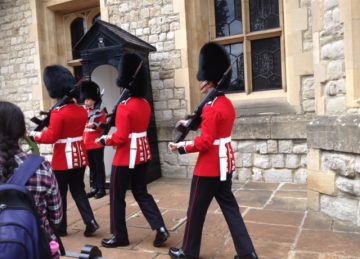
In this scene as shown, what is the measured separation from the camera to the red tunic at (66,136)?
359 centimetres

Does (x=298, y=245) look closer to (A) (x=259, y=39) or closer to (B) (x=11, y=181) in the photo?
(B) (x=11, y=181)

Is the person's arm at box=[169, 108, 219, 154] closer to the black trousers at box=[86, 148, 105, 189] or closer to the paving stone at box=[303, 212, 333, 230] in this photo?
the paving stone at box=[303, 212, 333, 230]

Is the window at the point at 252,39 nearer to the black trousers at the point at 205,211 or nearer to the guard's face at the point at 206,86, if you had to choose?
the guard's face at the point at 206,86

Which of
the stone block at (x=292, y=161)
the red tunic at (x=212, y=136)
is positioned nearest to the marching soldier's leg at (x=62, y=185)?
the red tunic at (x=212, y=136)

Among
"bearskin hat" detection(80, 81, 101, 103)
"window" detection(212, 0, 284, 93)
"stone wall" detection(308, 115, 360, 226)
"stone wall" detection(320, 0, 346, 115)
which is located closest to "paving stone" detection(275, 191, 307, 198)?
"stone wall" detection(308, 115, 360, 226)

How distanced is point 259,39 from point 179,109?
1.64m

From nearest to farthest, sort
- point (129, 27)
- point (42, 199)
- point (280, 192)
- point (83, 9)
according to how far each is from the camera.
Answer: point (42, 199), point (280, 192), point (129, 27), point (83, 9)

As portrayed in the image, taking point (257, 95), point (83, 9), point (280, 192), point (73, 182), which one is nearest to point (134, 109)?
point (73, 182)

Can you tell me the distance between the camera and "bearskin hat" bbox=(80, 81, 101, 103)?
5.33 m

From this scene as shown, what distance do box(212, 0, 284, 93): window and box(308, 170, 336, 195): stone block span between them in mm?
1916

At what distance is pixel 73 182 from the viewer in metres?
3.83

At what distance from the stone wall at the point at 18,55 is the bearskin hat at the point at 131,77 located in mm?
4741

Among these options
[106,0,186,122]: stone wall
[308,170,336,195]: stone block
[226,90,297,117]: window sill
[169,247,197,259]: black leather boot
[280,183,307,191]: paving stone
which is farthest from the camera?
[106,0,186,122]: stone wall

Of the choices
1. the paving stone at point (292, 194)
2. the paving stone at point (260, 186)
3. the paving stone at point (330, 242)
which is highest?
the paving stone at point (260, 186)
